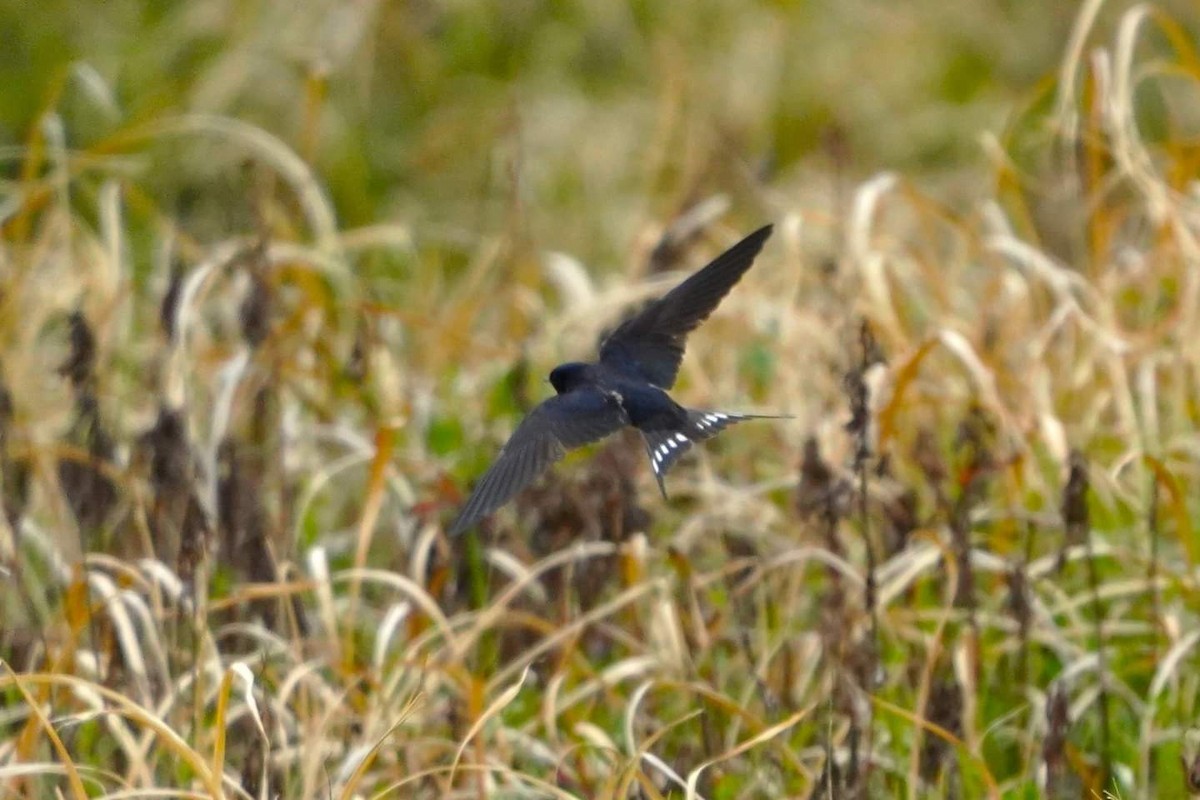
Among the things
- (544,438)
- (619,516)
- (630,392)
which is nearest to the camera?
(544,438)

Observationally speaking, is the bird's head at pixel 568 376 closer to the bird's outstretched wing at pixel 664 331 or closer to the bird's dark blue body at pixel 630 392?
the bird's dark blue body at pixel 630 392

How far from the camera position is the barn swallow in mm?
1909

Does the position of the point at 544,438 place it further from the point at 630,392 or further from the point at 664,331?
the point at 664,331

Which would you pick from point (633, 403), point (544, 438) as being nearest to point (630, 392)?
point (633, 403)

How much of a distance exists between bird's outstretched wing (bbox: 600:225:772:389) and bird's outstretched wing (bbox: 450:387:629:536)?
189mm

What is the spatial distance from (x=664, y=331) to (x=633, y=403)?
253mm

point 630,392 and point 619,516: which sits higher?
point 630,392

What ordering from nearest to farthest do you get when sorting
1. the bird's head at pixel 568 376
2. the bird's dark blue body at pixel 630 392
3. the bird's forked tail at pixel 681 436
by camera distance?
the bird's forked tail at pixel 681 436
the bird's dark blue body at pixel 630 392
the bird's head at pixel 568 376

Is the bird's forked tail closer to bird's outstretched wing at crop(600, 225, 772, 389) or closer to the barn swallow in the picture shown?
the barn swallow

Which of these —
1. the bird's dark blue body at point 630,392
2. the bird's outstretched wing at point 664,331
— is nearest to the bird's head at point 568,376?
the bird's dark blue body at point 630,392

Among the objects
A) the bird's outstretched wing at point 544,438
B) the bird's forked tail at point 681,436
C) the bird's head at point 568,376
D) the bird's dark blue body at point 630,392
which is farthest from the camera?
the bird's head at point 568,376

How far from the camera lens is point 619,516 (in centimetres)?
226

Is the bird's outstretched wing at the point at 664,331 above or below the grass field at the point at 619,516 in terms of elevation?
above

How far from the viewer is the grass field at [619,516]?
2164mm
